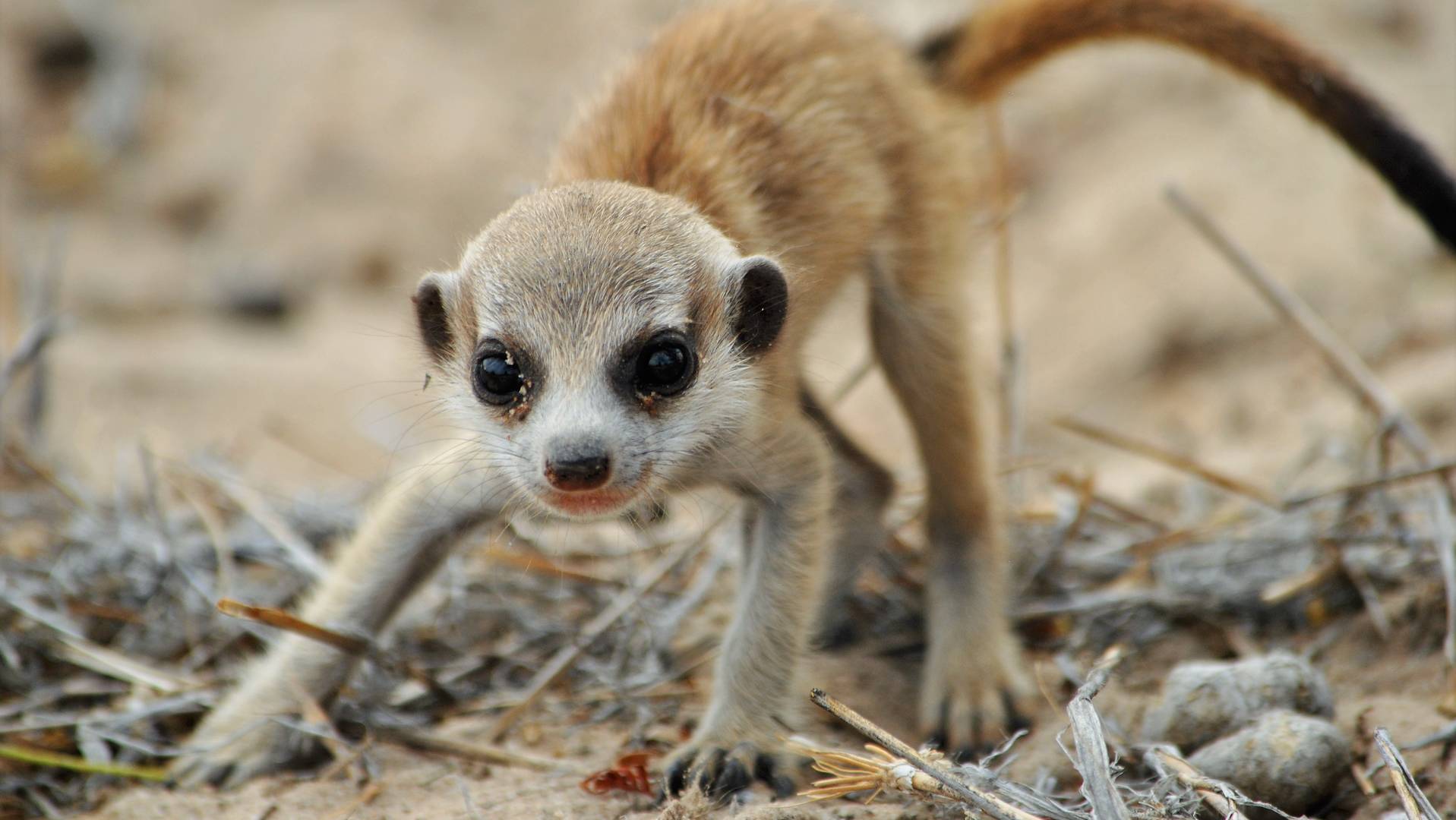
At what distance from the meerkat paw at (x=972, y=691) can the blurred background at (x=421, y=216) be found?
254cm

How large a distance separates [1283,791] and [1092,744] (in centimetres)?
69

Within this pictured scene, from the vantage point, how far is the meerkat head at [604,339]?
10.3ft

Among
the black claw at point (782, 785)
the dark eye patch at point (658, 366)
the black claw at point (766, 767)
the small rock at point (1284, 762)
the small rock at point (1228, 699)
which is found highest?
the dark eye patch at point (658, 366)

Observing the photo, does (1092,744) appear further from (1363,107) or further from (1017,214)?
(1017,214)

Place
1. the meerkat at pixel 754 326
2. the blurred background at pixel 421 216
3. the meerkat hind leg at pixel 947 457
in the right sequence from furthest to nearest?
the blurred background at pixel 421 216
the meerkat hind leg at pixel 947 457
the meerkat at pixel 754 326

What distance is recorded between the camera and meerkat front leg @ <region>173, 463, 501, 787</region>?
12.0ft

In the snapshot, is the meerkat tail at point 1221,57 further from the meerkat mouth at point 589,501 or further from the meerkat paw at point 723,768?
the meerkat paw at point 723,768

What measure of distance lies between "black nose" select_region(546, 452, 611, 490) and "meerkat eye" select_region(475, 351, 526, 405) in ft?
1.18

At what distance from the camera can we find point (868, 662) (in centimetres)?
435

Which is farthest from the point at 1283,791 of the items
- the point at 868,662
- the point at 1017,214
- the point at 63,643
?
the point at 1017,214

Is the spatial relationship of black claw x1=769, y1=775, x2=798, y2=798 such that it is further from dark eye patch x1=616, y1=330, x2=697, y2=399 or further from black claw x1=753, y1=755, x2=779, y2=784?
dark eye patch x1=616, y1=330, x2=697, y2=399

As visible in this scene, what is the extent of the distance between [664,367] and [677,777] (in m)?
1.03

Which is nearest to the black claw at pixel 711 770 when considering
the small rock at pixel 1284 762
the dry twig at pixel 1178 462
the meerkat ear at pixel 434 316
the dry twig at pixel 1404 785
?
the small rock at pixel 1284 762

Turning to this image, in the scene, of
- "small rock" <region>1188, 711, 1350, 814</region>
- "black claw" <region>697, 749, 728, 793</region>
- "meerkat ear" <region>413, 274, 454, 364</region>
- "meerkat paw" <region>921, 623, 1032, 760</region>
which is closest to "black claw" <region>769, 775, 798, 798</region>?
"black claw" <region>697, 749, 728, 793</region>
